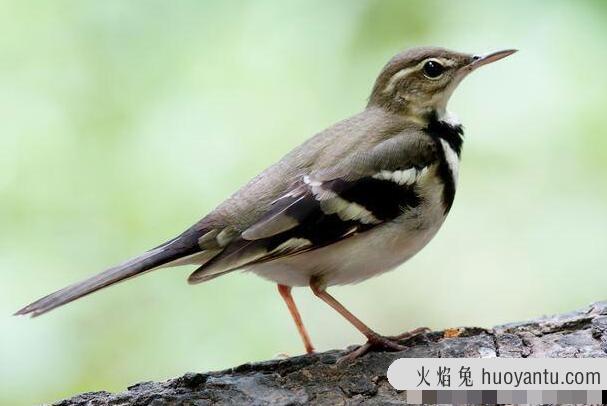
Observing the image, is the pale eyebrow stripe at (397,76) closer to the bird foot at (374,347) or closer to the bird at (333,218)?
the bird at (333,218)

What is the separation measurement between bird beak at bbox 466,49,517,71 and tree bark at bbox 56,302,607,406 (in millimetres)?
1656

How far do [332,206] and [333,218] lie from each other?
0.07 m

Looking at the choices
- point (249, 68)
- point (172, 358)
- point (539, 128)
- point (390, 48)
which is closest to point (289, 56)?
point (249, 68)

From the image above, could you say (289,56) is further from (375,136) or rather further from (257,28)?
(375,136)

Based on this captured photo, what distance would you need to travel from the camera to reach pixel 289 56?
7.89 m

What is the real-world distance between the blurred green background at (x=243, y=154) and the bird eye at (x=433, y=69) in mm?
1681

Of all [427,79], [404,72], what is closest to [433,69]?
[427,79]

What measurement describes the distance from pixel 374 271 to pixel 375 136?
0.80 metres

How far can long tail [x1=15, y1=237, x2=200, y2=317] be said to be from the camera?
4750mm

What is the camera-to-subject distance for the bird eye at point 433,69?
19.5 ft

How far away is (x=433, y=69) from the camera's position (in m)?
5.97

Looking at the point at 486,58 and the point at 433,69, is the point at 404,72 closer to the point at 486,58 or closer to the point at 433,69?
the point at 433,69

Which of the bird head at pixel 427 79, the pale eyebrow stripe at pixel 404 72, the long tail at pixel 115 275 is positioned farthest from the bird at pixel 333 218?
the pale eyebrow stripe at pixel 404 72

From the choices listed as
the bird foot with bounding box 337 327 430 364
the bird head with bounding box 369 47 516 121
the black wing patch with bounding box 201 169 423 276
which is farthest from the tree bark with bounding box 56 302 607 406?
the bird head with bounding box 369 47 516 121
